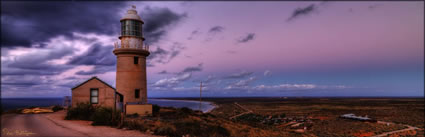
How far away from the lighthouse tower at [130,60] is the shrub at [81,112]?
278 cm

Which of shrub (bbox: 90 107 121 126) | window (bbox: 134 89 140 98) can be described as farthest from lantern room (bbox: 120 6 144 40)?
shrub (bbox: 90 107 121 126)

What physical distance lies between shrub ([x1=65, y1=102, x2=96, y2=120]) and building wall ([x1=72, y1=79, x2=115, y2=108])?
1.12 meters

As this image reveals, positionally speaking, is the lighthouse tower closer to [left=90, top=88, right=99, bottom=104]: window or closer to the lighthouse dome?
the lighthouse dome

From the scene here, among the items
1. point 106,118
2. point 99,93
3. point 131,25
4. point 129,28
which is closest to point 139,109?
point 99,93

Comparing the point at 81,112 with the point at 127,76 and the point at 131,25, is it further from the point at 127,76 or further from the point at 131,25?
the point at 131,25

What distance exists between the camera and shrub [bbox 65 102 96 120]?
55.1 ft

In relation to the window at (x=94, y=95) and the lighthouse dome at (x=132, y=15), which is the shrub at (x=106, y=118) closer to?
the window at (x=94, y=95)

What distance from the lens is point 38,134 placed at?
10.5 metres

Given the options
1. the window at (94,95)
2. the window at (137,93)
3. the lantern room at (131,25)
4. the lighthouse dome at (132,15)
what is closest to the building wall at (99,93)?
the window at (94,95)

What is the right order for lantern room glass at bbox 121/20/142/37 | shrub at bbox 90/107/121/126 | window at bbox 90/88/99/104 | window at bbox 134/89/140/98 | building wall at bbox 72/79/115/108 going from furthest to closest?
window at bbox 134/89/140/98
lantern room glass at bbox 121/20/142/37
window at bbox 90/88/99/104
building wall at bbox 72/79/115/108
shrub at bbox 90/107/121/126

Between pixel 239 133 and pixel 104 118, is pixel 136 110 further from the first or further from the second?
pixel 239 133

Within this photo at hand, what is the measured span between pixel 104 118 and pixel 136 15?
9.56 meters

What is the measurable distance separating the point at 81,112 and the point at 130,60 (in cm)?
544

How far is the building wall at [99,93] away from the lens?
1880 centimetres
